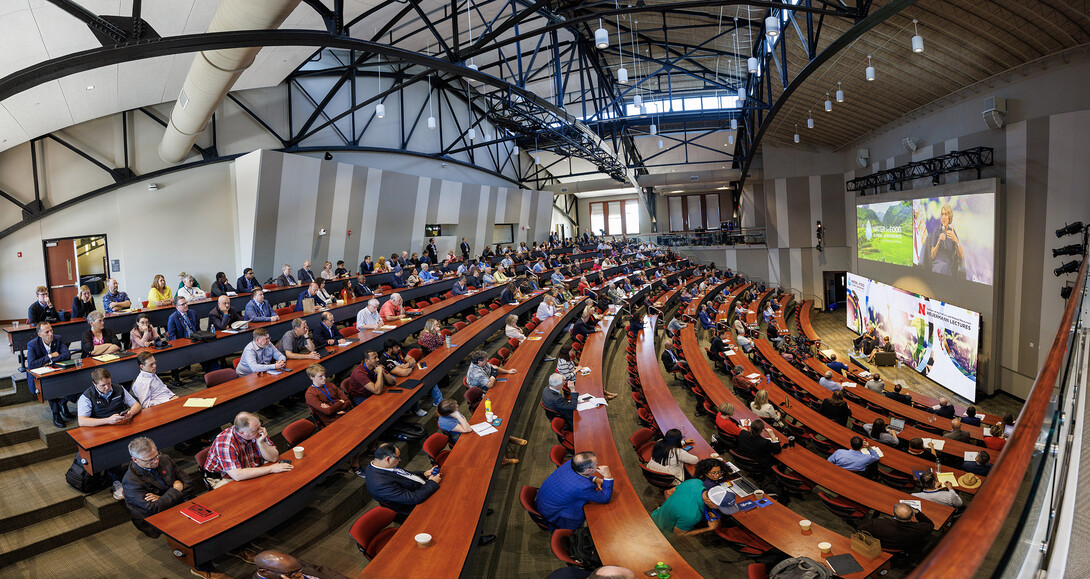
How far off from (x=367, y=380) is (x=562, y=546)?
10.8 ft

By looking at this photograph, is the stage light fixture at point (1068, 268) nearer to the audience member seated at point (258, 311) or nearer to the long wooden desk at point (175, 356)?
the long wooden desk at point (175, 356)

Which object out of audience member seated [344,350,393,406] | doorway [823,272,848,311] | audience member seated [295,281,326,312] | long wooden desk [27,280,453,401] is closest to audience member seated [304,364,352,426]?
audience member seated [344,350,393,406]

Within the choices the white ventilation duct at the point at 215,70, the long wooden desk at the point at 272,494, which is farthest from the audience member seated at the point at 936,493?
the white ventilation duct at the point at 215,70

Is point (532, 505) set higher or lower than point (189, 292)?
lower

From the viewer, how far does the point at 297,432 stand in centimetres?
511

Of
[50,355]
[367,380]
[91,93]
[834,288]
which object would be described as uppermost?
[91,93]

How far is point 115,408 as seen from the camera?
4840mm

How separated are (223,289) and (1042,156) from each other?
54.4ft

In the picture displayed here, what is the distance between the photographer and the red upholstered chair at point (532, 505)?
4312 mm

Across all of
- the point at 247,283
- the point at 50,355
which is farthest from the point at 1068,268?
the point at 247,283

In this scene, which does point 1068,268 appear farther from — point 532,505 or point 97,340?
point 97,340

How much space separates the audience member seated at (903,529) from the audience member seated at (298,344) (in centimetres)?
627

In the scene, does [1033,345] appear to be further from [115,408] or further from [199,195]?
[199,195]

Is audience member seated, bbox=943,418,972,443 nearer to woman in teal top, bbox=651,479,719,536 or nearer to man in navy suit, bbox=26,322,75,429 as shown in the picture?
woman in teal top, bbox=651,479,719,536
